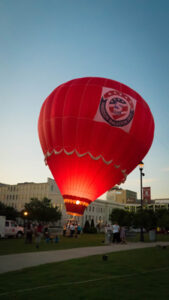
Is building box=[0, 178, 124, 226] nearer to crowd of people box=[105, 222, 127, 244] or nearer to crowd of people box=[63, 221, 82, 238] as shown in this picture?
crowd of people box=[63, 221, 82, 238]

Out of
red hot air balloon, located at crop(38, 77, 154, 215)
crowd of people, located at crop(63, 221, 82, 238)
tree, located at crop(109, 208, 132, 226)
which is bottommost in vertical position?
tree, located at crop(109, 208, 132, 226)

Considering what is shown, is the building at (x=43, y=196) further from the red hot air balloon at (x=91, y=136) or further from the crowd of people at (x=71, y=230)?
the red hot air balloon at (x=91, y=136)

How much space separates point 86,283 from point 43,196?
9554 centimetres

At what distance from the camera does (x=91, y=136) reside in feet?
67.5

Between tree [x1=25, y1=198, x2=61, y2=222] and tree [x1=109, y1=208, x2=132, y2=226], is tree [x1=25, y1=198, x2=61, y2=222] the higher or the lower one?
the higher one

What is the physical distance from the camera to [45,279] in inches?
308

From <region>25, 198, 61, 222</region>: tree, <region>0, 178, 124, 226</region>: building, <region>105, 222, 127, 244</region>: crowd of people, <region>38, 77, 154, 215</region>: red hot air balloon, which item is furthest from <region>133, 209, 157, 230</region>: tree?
<region>25, 198, 61, 222</region>: tree

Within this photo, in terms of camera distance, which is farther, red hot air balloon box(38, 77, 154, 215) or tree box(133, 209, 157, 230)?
tree box(133, 209, 157, 230)

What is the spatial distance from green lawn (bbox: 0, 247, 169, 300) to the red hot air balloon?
11.1 metres

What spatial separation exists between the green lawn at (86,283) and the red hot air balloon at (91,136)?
1111cm

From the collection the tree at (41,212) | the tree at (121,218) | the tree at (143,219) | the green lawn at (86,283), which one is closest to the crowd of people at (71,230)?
the tree at (143,219)

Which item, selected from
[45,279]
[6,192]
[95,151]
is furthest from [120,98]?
[6,192]

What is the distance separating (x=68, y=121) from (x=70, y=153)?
7.71 feet

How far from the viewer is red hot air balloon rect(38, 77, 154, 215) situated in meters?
20.6
